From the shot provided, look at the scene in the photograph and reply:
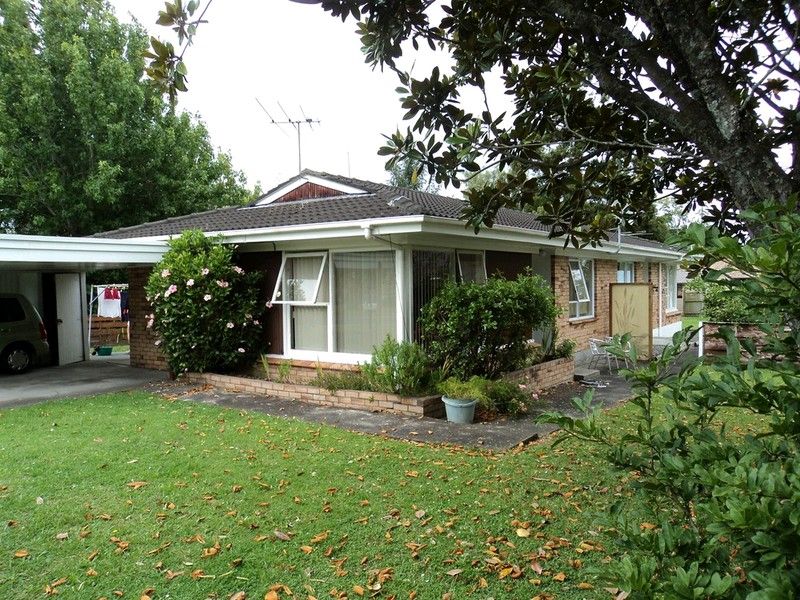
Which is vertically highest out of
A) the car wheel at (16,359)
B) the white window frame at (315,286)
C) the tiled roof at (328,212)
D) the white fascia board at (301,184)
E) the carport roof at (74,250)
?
the white fascia board at (301,184)

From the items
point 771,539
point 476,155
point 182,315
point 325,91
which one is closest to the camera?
point 771,539

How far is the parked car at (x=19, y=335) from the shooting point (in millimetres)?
12812

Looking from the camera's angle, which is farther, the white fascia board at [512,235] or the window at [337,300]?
the window at [337,300]

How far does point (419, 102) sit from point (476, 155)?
0.82 m

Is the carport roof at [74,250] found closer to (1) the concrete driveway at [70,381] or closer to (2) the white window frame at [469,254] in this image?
(1) the concrete driveway at [70,381]

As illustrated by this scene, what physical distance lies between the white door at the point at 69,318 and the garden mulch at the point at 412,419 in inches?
251

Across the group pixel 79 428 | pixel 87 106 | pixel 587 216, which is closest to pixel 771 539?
pixel 587 216

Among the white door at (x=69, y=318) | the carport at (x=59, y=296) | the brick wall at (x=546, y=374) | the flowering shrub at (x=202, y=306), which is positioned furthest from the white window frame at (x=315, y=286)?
the white door at (x=69, y=318)

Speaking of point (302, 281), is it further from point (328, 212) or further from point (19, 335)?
point (19, 335)

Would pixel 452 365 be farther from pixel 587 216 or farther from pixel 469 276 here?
pixel 587 216

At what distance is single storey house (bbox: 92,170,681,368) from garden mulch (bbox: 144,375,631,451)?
160cm

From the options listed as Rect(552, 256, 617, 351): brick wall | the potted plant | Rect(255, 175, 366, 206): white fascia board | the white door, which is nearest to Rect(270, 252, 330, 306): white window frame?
Rect(255, 175, 366, 206): white fascia board

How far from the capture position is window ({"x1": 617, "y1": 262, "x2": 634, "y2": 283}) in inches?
721

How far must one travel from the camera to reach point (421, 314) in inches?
362
